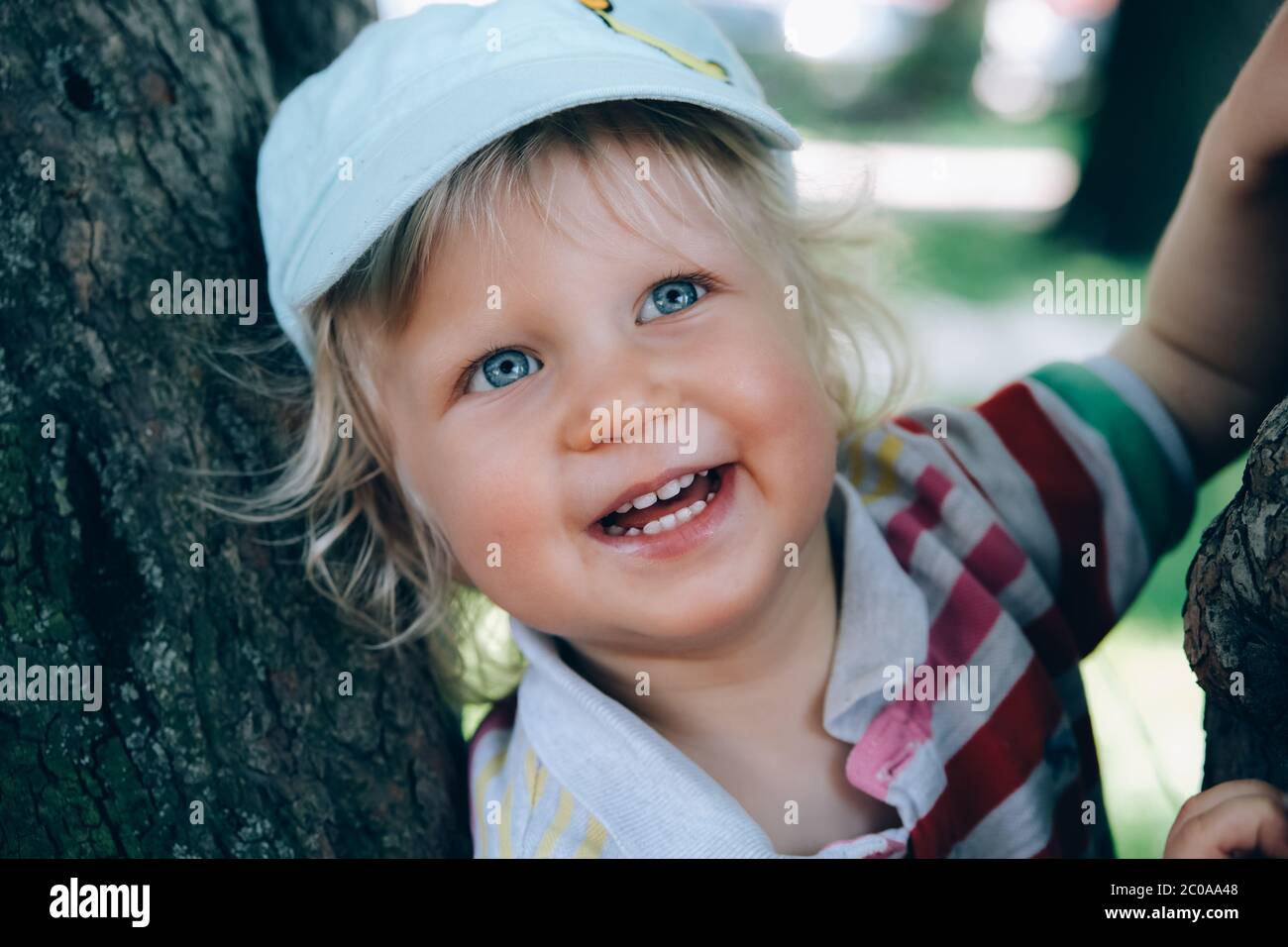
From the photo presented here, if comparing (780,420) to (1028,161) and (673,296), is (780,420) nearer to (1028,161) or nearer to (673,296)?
(673,296)

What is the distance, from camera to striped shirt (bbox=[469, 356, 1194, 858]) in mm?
1194

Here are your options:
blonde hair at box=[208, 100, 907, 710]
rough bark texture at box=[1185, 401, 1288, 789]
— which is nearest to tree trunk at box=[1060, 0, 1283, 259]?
blonde hair at box=[208, 100, 907, 710]

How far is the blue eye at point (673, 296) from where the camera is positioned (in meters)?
1.14

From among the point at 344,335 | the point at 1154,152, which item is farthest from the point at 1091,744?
the point at 1154,152

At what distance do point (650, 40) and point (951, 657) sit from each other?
2.43ft

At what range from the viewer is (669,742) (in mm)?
1263

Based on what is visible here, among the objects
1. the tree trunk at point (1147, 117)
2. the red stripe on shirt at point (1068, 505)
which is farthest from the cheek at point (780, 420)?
the tree trunk at point (1147, 117)

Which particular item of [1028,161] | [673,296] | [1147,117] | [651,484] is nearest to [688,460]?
[651,484]

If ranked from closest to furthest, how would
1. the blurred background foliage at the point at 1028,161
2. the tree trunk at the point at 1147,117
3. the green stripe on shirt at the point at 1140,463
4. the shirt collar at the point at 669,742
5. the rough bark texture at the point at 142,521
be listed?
the rough bark texture at the point at 142,521 < the shirt collar at the point at 669,742 < the green stripe on shirt at the point at 1140,463 < the blurred background foliage at the point at 1028,161 < the tree trunk at the point at 1147,117

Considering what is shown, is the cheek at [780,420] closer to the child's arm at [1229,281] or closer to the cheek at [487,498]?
the cheek at [487,498]

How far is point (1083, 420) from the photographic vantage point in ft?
4.47

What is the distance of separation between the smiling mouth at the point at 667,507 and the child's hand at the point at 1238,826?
0.50 m

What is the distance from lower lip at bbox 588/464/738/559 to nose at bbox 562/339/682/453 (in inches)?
3.9

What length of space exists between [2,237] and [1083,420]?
45.4 inches
